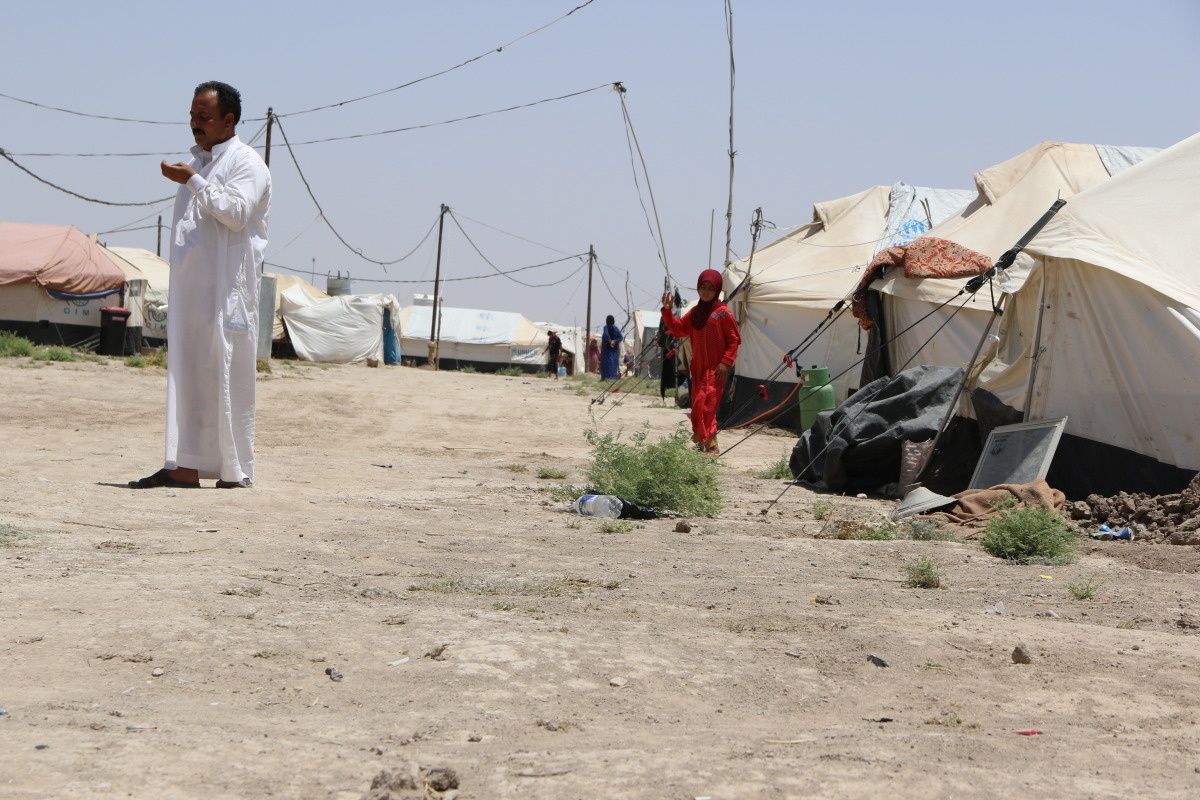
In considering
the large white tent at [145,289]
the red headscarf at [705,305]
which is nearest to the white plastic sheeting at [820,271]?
the red headscarf at [705,305]

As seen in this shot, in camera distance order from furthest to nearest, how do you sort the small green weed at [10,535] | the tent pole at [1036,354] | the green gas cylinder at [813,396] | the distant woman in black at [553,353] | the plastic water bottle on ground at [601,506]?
the distant woman in black at [553,353] → the green gas cylinder at [813,396] → the tent pole at [1036,354] → the plastic water bottle on ground at [601,506] → the small green weed at [10,535]

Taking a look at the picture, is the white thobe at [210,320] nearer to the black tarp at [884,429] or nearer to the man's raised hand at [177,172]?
the man's raised hand at [177,172]

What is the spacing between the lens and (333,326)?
32.9m

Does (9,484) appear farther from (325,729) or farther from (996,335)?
(996,335)

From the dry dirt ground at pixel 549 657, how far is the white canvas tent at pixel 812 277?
8805 millimetres

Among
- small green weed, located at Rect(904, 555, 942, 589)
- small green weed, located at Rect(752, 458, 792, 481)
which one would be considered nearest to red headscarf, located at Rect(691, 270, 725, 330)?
small green weed, located at Rect(752, 458, 792, 481)

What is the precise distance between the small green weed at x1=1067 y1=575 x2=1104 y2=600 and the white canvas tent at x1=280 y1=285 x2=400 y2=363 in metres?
29.1

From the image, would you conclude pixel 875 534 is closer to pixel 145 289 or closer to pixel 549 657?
pixel 549 657

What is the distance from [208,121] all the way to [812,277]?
10.2 metres

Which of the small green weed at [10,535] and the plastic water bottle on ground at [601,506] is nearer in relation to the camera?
the small green weed at [10,535]

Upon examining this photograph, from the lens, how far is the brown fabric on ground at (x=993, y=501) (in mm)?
6645

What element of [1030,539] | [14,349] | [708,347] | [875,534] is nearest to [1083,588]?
[1030,539]

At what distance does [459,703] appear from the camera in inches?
111

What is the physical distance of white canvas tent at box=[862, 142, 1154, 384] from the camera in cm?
1089
